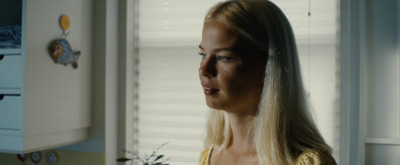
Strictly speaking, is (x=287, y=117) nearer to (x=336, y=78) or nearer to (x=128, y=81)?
(x=336, y=78)

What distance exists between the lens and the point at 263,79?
0.90 meters

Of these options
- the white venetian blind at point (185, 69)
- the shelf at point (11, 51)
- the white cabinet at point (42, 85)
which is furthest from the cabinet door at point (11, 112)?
the white venetian blind at point (185, 69)

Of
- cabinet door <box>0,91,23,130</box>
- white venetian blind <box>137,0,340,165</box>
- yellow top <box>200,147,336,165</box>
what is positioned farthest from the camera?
white venetian blind <box>137,0,340,165</box>

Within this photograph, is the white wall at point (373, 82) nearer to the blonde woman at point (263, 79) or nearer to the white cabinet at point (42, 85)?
the blonde woman at point (263, 79)

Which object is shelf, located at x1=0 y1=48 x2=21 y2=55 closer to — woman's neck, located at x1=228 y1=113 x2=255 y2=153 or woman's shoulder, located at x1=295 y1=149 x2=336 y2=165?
woman's neck, located at x1=228 y1=113 x2=255 y2=153

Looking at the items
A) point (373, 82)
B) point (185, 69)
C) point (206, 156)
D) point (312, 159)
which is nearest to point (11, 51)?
point (185, 69)

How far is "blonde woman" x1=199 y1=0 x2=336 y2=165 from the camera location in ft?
2.82

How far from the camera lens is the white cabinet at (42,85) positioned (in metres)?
1.62

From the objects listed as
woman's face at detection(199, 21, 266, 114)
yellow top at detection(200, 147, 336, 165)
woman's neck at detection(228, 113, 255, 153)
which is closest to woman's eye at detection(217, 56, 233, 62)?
woman's face at detection(199, 21, 266, 114)

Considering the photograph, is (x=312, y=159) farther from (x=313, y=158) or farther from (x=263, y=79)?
(x=263, y=79)

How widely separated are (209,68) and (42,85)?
112cm

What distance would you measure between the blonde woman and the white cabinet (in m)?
1.05

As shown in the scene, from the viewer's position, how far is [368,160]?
71.4 inches

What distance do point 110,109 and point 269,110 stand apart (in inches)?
59.7
